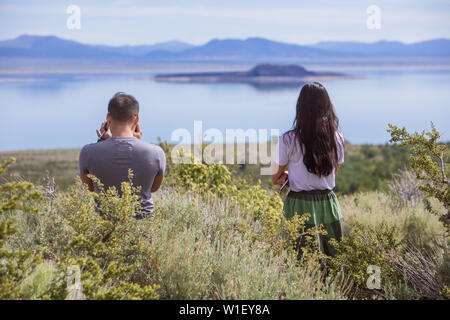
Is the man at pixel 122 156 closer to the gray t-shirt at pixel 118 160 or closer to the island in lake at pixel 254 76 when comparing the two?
the gray t-shirt at pixel 118 160

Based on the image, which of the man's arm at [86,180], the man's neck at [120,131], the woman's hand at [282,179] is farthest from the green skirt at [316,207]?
the man's arm at [86,180]

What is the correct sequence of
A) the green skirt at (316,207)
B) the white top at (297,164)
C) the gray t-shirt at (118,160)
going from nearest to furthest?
the gray t-shirt at (118,160), the white top at (297,164), the green skirt at (316,207)

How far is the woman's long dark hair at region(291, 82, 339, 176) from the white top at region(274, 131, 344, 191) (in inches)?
2.4

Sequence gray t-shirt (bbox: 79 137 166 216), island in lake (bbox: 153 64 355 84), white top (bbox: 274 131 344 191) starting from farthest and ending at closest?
island in lake (bbox: 153 64 355 84)
white top (bbox: 274 131 344 191)
gray t-shirt (bbox: 79 137 166 216)

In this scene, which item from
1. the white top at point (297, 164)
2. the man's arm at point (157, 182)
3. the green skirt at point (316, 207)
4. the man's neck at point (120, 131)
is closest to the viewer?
the man's neck at point (120, 131)

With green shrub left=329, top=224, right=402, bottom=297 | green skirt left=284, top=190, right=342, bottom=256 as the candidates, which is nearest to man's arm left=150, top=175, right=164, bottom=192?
green skirt left=284, top=190, right=342, bottom=256

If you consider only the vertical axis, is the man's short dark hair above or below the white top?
above

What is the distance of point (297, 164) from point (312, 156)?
157 millimetres

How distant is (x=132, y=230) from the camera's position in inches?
130

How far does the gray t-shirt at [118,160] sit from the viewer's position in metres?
3.34

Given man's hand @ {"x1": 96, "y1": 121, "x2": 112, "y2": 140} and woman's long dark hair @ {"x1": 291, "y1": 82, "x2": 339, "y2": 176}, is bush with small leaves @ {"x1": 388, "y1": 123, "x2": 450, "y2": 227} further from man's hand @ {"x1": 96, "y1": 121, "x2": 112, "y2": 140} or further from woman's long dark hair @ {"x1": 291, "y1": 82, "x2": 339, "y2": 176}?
man's hand @ {"x1": 96, "y1": 121, "x2": 112, "y2": 140}

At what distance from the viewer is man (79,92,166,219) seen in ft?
11.0

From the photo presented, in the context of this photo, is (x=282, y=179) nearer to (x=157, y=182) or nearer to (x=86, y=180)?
(x=157, y=182)

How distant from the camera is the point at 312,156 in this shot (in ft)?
11.9
